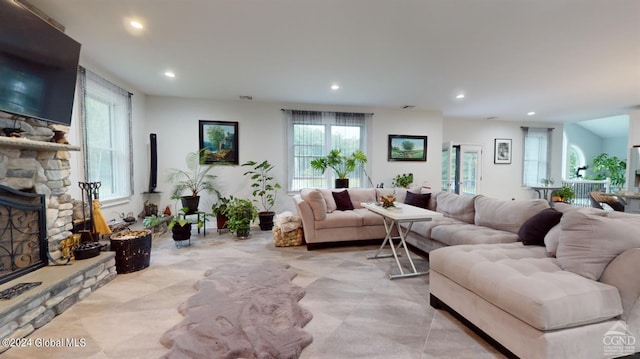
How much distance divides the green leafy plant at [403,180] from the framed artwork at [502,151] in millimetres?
3155

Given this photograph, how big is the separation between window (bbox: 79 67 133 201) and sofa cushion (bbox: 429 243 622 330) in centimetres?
433

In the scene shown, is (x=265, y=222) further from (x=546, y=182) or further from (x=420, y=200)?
(x=546, y=182)

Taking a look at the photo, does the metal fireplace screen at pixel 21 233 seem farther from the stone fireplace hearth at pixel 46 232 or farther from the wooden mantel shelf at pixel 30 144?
the wooden mantel shelf at pixel 30 144

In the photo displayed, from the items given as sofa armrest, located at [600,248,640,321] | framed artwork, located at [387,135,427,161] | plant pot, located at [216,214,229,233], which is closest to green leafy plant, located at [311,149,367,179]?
framed artwork, located at [387,135,427,161]

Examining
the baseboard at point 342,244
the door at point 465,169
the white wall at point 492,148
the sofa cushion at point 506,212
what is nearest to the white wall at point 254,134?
the door at point 465,169

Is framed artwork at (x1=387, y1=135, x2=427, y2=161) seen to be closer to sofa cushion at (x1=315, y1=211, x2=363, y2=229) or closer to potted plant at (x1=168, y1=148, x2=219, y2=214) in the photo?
sofa cushion at (x1=315, y1=211, x2=363, y2=229)

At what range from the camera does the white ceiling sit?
2.38 meters

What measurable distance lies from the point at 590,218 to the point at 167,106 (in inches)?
242

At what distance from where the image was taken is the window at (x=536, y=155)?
25.8 feet

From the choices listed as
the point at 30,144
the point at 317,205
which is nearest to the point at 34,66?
the point at 30,144

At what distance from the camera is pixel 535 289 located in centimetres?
155

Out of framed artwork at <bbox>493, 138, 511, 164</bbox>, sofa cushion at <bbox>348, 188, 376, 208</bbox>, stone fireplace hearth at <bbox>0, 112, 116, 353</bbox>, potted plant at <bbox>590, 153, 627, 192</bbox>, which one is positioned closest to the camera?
stone fireplace hearth at <bbox>0, 112, 116, 353</bbox>

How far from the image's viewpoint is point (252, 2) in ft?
7.50

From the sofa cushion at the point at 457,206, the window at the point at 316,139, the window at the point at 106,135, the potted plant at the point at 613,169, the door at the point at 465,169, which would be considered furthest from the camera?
the potted plant at the point at 613,169
